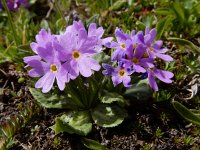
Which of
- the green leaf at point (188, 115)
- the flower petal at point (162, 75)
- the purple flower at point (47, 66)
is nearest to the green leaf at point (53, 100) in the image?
the purple flower at point (47, 66)

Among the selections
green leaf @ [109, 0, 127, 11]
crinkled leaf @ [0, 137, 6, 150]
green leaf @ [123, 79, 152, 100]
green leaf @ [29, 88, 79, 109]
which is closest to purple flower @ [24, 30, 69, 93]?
green leaf @ [29, 88, 79, 109]

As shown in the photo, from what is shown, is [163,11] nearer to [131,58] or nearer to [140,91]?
[140,91]

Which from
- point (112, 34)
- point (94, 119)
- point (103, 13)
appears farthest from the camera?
point (103, 13)

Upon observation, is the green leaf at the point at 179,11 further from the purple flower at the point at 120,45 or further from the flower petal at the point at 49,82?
the flower petal at the point at 49,82

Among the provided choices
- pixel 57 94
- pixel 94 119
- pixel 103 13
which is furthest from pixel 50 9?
pixel 94 119

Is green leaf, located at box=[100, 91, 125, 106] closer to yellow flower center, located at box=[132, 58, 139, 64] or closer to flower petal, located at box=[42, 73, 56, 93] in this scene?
yellow flower center, located at box=[132, 58, 139, 64]

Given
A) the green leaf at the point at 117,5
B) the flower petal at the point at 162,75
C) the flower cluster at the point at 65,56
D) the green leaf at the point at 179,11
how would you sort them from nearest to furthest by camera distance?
the flower cluster at the point at 65,56, the flower petal at the point at 162,75, the green leaf at the point at 179,11, the green leaf at the point at 117,5

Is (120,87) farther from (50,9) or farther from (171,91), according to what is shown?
(50,9)

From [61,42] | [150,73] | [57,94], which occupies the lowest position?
[57,94]
